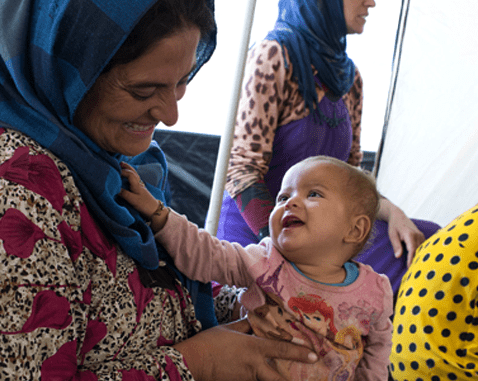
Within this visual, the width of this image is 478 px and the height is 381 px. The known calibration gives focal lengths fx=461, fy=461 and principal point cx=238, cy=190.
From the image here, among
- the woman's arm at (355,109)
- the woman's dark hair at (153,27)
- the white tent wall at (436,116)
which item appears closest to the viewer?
the woman's dark hair at (153,27)

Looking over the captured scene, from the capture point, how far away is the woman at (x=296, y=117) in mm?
1757

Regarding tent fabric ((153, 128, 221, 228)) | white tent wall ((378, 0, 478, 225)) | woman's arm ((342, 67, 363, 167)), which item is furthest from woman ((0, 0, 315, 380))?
white tent wall ((378, 0, 478, 225))

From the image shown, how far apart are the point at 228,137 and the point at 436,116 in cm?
179

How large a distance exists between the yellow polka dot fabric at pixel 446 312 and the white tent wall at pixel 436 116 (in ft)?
4.97

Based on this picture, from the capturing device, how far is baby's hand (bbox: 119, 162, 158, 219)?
1.00 metres

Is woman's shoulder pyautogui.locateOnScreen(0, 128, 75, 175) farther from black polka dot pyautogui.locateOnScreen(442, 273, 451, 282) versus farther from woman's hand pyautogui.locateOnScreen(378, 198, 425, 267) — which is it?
woman's hand pyautogui.locateOnScreen(378, 198, 425, 267)

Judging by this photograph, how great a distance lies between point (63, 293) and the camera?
714mm

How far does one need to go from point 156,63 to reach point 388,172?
271 cm

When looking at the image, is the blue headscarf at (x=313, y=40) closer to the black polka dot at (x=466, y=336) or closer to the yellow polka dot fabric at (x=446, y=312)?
the yellow polka dot fabric at (x=446, y=312)

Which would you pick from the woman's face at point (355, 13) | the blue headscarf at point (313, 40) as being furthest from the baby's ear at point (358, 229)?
the woman's face at point (355, 13)

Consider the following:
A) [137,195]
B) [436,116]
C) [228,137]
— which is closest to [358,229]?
[137,195]

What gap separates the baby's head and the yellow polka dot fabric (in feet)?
1.35

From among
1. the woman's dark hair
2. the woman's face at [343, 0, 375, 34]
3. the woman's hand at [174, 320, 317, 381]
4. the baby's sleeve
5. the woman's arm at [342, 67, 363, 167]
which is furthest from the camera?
the woman's arm at [342, 67, 363, 167]

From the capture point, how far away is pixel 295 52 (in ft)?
6.00
